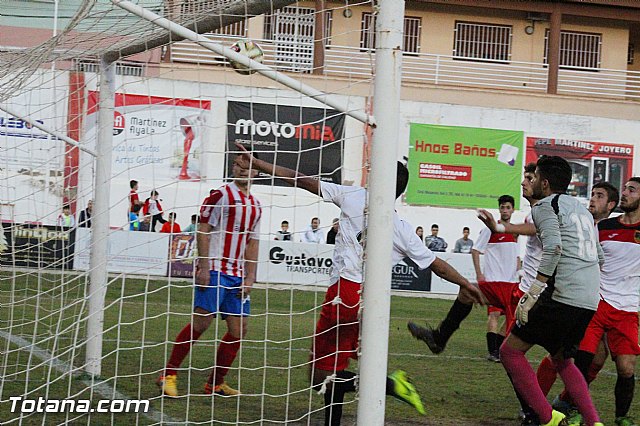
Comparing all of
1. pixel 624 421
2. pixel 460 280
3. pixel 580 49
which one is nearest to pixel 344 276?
pixel 460 280

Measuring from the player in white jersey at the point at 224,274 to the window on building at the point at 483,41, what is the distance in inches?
984

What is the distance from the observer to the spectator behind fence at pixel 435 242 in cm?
2573

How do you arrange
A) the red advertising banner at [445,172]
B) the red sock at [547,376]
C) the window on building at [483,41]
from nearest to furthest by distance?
the red sock at [547,376] → the red advertising banner at [445,172] → the window on building at [483,41]

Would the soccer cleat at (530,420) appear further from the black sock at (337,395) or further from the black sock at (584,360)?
the black sock at (337,395)

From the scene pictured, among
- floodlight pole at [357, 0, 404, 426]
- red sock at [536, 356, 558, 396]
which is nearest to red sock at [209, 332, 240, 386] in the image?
red sock at [536, 356, 558, 396]

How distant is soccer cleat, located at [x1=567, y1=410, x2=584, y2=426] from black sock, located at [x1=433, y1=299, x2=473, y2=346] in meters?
1.14

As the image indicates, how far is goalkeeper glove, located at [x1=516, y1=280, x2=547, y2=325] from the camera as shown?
6.16 meters

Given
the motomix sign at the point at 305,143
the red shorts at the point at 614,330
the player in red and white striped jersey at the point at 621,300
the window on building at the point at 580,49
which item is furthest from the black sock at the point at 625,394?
the window on building at the point at 580,49

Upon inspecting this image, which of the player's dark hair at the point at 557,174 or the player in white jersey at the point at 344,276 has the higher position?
the player's dark hair at the point at 557,174

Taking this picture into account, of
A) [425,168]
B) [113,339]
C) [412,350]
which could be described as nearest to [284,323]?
[412,350]

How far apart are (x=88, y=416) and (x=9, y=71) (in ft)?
10.6

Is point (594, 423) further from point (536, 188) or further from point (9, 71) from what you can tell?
point (9, 71)

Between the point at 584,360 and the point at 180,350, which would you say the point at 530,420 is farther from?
the point at 180,350

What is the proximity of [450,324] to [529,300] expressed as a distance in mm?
1866
